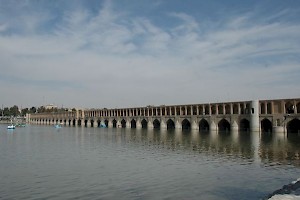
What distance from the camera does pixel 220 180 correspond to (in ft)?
82.8

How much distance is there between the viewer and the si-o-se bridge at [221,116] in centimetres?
7812

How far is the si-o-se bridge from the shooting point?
Answer: 7812 centimetres

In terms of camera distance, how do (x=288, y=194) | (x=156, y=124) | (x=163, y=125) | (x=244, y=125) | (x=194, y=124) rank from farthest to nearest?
(x=156, y=124)
(x=163, y=125)
(x=194, y=124)
(x=244, y=125)
(x=288, y=194)

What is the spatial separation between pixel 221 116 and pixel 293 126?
17.4m

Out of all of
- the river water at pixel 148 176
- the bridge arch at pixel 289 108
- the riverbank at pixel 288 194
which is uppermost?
the bridge arch at pixel 289 108

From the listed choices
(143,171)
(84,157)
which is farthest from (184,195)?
(84,157)

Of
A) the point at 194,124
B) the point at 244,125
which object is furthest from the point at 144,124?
the point at 244,125

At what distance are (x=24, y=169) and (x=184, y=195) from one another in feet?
51.3

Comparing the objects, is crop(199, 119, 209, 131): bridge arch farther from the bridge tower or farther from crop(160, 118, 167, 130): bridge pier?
the bridge tower

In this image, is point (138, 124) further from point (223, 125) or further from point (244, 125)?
point (244, 125)

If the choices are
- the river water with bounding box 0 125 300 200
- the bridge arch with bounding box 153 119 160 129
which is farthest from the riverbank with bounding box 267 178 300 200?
the bridge arch with bounding box 153 119 160 129

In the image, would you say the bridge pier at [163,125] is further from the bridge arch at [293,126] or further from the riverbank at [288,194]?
the riverbank at [288,194]

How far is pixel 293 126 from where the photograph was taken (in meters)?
81.2

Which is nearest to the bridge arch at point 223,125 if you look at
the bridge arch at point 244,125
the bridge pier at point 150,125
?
the bridge arch at point 244,125
